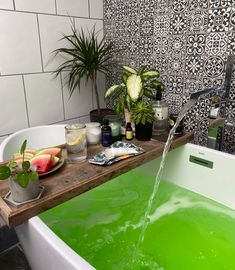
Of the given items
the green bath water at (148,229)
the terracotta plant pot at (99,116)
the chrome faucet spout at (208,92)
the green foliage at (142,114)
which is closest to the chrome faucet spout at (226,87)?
the chrome faucet spout at (208,92)

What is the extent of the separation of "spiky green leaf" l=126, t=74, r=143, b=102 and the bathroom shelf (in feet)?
0.88

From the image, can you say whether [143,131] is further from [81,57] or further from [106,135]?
[81,57]

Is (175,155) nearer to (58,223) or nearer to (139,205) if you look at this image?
(139,205)

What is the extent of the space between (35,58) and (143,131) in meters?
0.79

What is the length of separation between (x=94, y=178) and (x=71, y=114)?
0.92 meters

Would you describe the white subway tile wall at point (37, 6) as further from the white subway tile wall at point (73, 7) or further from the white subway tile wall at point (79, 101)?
the white subway tile wall at point (79, 101)

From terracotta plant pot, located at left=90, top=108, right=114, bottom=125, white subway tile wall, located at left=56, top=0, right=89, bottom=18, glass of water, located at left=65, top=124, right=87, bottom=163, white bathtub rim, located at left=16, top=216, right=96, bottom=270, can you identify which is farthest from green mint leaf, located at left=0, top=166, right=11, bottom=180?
white subway tile wall, located at left=56, top=0, right=89, bottom=18

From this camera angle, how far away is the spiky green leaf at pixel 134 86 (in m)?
1.20

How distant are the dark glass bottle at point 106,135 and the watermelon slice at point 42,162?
300 millimetres

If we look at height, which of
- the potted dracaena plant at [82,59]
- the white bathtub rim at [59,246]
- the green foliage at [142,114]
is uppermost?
the potted dracaena plant at [82,59]

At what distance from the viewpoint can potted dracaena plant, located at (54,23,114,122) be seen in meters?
1.50

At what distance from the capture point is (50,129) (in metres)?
1.49

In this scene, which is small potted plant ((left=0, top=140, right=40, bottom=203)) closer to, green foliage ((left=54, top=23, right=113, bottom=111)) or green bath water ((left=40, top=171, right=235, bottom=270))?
green bath water ((left=40, top=171, right=235, bottom=270))

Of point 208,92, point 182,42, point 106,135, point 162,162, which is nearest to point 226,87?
point 208,92
